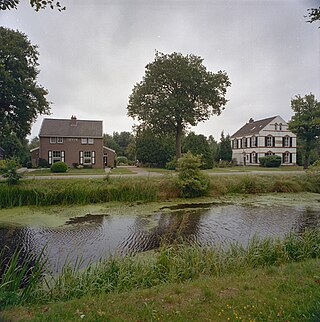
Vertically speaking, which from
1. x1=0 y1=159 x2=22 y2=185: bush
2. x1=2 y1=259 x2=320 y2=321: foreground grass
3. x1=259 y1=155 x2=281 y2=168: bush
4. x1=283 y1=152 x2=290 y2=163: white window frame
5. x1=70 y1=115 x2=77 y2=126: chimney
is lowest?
x1=2 y1=259 x2=320 y2=321: foreground grass

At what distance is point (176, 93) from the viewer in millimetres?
23516

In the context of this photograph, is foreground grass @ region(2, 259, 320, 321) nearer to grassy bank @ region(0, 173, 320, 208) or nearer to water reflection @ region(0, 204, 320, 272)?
water reflection @ region(0, 204, 320, 272)

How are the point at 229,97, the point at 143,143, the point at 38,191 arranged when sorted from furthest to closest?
the point at 143,143, the point at 229,97, the point at 38,191

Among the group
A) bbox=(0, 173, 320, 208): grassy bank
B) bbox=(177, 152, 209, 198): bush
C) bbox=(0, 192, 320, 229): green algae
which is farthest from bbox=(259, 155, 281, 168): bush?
bbox=(177, 152, 209, 198): bush

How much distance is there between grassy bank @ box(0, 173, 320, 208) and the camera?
9828 mm

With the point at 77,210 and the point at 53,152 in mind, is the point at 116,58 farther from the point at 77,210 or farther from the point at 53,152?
the point at 53,152

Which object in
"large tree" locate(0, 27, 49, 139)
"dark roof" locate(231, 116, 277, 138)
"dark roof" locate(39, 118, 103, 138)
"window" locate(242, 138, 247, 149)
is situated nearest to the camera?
"large tree" locate(0, 27, 49, 139)

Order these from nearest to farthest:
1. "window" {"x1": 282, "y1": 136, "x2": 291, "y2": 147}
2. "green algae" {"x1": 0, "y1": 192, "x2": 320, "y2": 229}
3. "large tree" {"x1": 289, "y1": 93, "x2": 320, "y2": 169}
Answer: "green algae" {"x1": 0, "y1": 192, "x2": 320, "y2": 229} < "large tree" {"x1": 289, "y1": 93, "x2": 320, "y2": 169} < "window" {"x1": 282, "y1": 136, "x2": 291, "y2": 147}

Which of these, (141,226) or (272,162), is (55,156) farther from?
(272,162)

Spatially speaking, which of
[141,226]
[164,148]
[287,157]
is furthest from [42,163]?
[287,157]

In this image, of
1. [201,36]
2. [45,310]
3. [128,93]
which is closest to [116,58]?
[201,36]

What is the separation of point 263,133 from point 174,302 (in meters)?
32.1

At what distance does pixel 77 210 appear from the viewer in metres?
9.29

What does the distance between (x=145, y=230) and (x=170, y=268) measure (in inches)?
126
